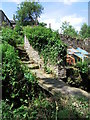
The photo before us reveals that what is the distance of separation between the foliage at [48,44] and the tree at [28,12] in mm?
19445

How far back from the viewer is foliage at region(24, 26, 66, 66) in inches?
231

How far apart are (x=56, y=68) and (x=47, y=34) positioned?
1.57 m

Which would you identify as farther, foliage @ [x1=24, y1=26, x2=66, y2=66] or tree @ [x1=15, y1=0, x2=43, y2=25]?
tree @ [x1=15, y1=0, x2=43, y2=25]

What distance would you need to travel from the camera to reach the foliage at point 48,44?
5867 millimetres

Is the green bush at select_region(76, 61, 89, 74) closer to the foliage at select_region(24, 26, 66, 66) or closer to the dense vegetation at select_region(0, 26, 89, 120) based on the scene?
the foliage at select_region(24, 26, 66, 66)

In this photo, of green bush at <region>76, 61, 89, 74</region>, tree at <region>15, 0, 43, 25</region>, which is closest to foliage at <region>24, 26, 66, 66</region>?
green bush at <region>76, 61, 89, 74</region>

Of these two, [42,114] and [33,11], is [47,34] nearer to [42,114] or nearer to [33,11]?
[42,114]

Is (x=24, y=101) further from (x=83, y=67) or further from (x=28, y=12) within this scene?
(x=28, y=12)

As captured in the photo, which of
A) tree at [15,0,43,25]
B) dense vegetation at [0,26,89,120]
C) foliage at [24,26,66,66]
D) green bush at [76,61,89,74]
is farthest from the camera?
tree at [15,0,43,25]

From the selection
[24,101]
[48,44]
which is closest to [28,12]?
[48,44]

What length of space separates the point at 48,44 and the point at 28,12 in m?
21.7

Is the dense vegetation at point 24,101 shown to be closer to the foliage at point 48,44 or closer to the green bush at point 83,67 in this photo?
the foliage at point 48,44

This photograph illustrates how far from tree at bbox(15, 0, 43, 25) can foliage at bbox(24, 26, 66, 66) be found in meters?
19.4

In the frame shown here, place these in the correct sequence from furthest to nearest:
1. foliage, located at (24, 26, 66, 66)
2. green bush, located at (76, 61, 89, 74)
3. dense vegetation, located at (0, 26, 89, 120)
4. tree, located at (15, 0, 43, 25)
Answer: tree, located at (15, 0, 43, 25), green bush, located at (76, 61, 89, 74), foliage, located at (24, 26, 66, 66), dense vegetation, located at (0, 26, 89, 120)
